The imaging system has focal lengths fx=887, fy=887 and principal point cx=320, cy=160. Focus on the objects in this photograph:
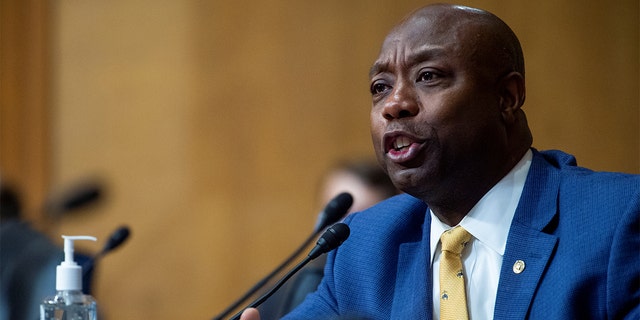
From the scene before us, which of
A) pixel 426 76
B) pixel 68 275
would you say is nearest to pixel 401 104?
pixel 426 76

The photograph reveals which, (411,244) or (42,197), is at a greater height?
(411,244)

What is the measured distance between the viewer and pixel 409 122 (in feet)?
5.83

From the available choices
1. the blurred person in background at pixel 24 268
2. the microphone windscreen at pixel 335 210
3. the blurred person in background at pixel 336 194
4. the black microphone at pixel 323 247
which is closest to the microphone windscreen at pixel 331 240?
the black microphone at pixel 323 247

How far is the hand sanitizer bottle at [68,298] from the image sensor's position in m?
1.84

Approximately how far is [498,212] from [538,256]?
144 millimetres

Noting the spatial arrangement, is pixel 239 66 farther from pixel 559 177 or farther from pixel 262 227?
pixel 559 177

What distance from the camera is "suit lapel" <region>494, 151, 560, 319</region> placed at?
168cm

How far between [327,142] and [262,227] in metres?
0.57

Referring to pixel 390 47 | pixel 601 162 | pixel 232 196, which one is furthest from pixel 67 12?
pixel 390 47

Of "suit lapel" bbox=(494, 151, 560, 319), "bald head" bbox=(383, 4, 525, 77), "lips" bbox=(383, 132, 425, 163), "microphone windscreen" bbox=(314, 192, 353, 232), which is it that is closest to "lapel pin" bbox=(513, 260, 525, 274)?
"suit lapel" bbox=(494, 151, 560, 319)

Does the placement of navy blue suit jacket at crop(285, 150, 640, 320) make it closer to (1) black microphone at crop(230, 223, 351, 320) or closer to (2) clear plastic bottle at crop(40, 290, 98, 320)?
(1) black microphone at crop(230, 223, 351, 320)

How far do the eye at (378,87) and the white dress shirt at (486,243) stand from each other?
310 mm

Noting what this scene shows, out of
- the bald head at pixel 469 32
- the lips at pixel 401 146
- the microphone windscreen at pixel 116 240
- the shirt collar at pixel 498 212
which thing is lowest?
the microphone windscreen at pixel 116 240

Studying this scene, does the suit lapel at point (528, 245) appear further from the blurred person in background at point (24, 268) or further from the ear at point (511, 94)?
the blurred person in background at point (24, 268)
